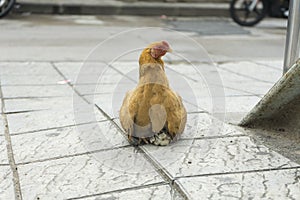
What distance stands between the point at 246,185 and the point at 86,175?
2.19ft

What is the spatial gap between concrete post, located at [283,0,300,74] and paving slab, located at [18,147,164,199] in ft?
3.75

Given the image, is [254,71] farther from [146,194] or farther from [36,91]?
[146,194]

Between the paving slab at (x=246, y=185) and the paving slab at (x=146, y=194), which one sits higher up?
the paving slab at (x=246, y=185)

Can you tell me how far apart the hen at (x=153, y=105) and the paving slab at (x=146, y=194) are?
1.30 feet

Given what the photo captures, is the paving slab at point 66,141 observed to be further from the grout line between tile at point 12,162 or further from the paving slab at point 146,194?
the paving slab at point 146,194

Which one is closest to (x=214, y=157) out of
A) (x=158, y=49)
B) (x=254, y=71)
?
(x=158, y=49)

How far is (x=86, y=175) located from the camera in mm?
1968

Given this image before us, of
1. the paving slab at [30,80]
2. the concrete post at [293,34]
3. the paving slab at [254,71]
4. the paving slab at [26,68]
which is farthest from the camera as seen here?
the paving slab at [254,71]

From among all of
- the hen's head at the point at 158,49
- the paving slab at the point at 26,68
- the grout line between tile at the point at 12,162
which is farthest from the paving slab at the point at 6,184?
the paving slab at the point at 26,68

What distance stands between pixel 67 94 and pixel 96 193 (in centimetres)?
171

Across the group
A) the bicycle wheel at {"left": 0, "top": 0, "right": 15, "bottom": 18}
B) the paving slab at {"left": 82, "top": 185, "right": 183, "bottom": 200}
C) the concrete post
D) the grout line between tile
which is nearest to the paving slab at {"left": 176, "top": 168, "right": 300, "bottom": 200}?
the paving slab at {"left": 82, "top": 185, "right": 183, "bottom": 200}

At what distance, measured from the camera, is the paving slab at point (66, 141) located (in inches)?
87.3

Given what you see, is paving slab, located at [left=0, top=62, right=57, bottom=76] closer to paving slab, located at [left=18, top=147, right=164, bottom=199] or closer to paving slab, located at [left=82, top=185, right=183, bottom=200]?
paving slab, located at [left=18, top=147, right=164, bottom=199]

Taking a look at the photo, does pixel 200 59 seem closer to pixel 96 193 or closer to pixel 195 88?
pixel 195 88
